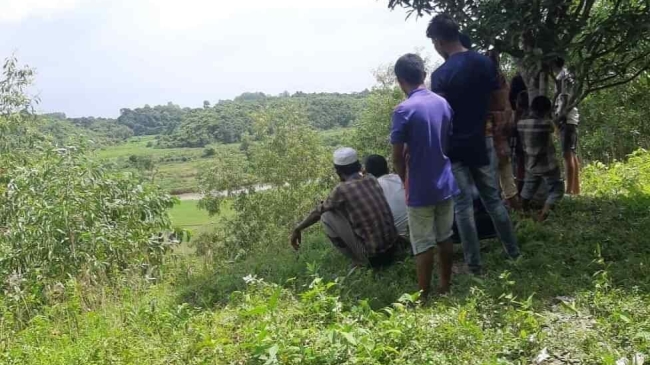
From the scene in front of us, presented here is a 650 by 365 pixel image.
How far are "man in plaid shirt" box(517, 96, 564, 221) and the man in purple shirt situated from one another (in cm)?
153

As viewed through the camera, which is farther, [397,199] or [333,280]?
[397,199]

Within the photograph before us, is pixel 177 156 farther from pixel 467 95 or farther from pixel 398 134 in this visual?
pixel 398 134

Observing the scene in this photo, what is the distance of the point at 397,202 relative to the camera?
187 inches

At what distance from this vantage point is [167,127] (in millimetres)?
88688

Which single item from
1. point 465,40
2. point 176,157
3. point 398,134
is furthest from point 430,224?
point 176,157

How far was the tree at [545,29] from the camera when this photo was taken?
4633mm

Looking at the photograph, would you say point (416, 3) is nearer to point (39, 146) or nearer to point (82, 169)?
point (82, 169)

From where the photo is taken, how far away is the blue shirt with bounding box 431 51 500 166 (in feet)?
12.9

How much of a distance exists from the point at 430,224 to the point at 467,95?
93 cm

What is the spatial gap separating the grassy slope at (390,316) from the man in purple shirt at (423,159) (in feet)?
1.36

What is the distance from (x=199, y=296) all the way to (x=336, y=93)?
80334 millimetres

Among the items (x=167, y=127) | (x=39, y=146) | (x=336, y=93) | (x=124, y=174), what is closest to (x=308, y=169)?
(x=39, y=146)

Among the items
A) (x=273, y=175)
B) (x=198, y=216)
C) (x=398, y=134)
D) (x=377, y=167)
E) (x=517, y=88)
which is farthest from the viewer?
(x=198, y=216)

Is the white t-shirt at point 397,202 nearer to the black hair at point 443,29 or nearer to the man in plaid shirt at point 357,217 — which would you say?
the man in plaid shirt at point 357,217
